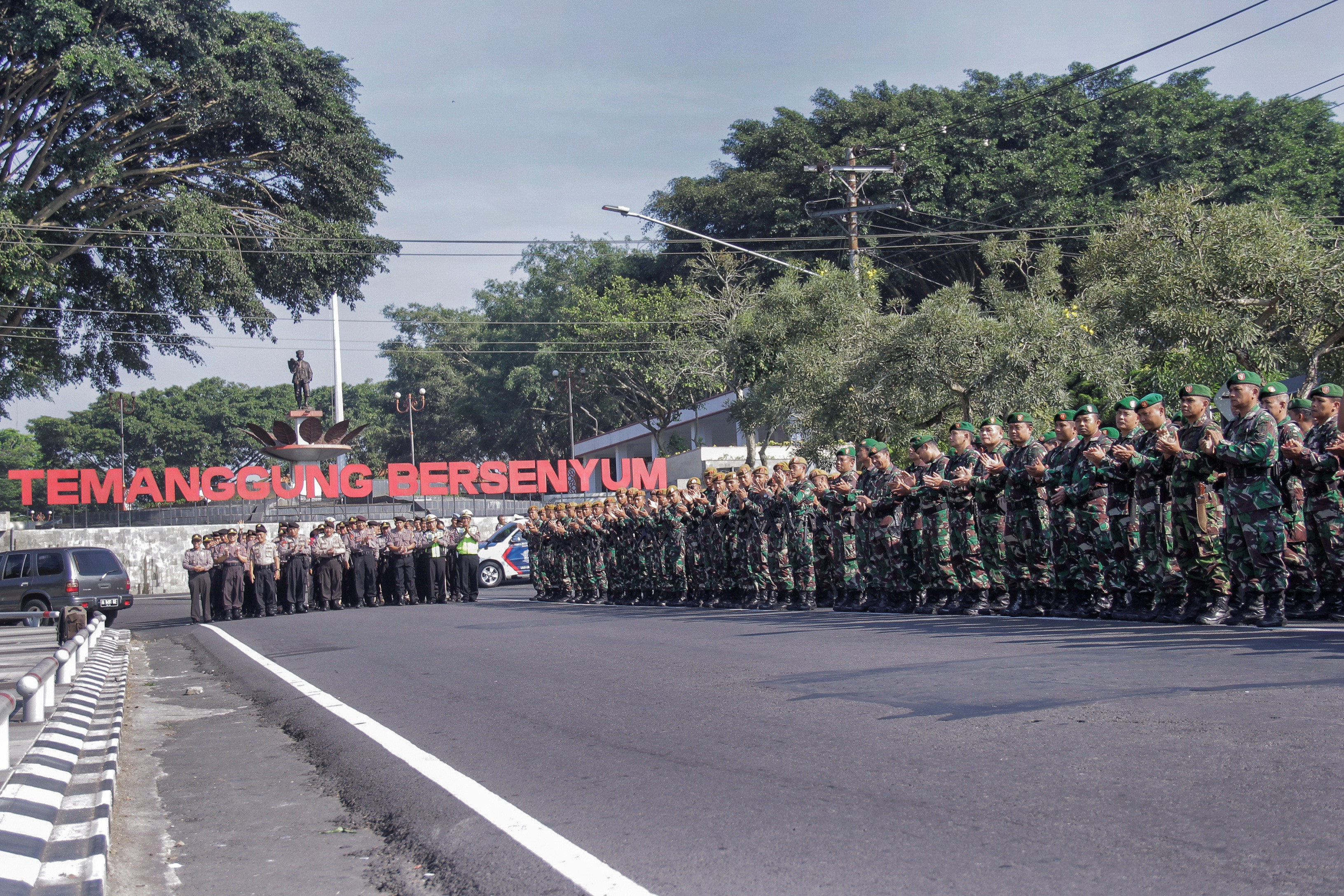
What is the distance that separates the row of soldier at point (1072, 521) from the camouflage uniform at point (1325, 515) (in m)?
0.01

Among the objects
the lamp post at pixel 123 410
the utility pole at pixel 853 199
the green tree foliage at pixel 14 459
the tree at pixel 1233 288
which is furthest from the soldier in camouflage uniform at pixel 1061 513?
the green tree foliage at pixel 14 459

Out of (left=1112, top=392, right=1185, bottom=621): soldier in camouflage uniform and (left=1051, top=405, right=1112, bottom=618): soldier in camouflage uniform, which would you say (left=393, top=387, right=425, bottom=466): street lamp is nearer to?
(left=1051, top=405, right=1112, bottom=618): soldier in camouflage uniform

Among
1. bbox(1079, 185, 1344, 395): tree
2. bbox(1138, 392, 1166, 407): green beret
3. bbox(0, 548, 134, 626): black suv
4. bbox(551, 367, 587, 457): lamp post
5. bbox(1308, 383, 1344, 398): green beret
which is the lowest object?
bbox(0, 548, 134, 626): black suv

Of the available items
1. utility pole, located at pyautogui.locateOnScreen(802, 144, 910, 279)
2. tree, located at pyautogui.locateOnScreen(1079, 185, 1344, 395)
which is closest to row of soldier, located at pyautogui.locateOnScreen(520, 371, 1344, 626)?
tree, located at pyautogui.locateOnScreen(1079, 185, 1344, 395)

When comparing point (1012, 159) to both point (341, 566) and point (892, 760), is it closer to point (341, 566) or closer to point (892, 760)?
point (341, 566)

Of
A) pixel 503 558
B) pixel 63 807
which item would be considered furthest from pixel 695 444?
pixel 63 807

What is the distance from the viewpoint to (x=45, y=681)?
7012 millimetres

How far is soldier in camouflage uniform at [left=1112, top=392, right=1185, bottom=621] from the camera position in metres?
8.81

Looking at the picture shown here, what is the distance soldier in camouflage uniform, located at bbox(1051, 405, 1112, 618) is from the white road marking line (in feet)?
19.7

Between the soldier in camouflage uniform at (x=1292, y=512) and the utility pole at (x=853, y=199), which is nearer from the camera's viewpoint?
the soldier in camouflage uniform at (x=1292, y=512)

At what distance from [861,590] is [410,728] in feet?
23.7

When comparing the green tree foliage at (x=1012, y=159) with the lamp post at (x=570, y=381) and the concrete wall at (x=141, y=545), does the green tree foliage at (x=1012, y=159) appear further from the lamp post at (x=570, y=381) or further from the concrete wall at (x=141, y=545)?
the concrete wall at (x=141, y=545)

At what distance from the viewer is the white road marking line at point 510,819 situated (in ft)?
12.1

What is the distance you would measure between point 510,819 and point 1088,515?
664 centimetres
